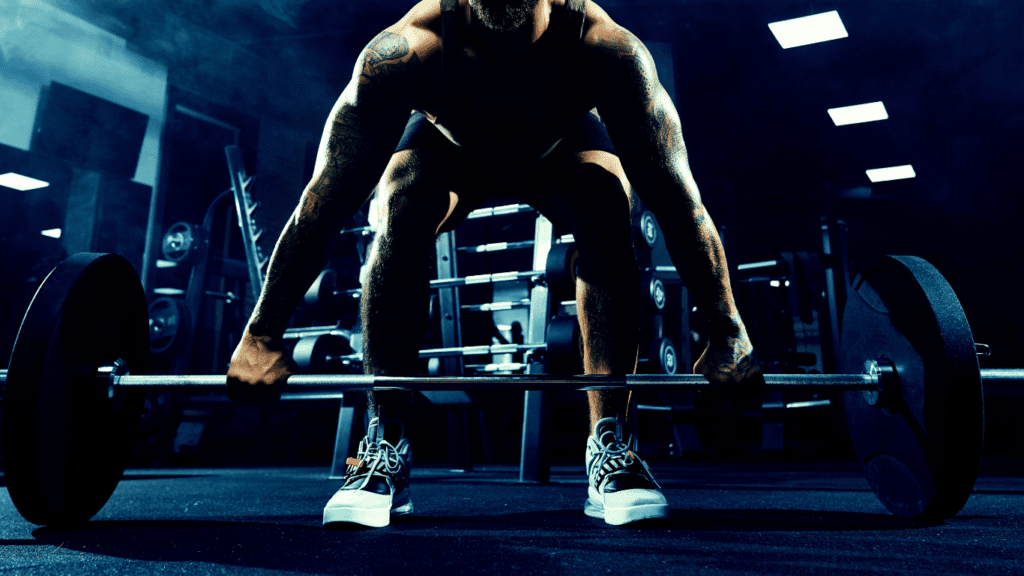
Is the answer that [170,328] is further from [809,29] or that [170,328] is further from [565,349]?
[809,29]

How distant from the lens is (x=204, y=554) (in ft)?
2.90

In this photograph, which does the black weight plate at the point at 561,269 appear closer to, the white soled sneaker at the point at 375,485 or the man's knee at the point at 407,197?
the man's knee at the point at 407,197

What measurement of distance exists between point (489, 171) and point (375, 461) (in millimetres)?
590

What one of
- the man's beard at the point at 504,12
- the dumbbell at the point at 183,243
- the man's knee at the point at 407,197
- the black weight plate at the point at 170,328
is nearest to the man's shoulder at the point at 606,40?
the man's beard at the point at 504,12

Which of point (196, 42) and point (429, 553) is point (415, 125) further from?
point (196, 42)

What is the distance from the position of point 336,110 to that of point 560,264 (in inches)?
43.6

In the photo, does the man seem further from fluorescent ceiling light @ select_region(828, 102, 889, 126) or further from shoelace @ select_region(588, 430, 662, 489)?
fluorescent ceiling light @ select_region(828, 102, 889, 126)

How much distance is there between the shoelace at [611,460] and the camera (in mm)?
1245

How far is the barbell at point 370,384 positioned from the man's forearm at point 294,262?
115 mm

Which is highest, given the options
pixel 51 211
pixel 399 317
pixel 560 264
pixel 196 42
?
pixel 196 42

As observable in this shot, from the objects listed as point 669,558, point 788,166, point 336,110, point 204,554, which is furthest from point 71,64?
point 788,166

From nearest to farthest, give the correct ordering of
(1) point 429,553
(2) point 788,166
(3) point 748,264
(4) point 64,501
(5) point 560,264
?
(1) point 429,553 < (4) point 64,501 < (5) point 560,264 < (3) point 748,264 < (2) point 788,166

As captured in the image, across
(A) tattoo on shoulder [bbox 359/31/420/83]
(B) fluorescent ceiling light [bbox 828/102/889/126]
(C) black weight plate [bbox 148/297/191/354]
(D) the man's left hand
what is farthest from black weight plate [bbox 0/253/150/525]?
(B) fluorescent ceiling light [bbox 828/102/889/126]

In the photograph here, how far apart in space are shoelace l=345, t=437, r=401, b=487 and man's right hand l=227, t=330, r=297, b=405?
221 mm
